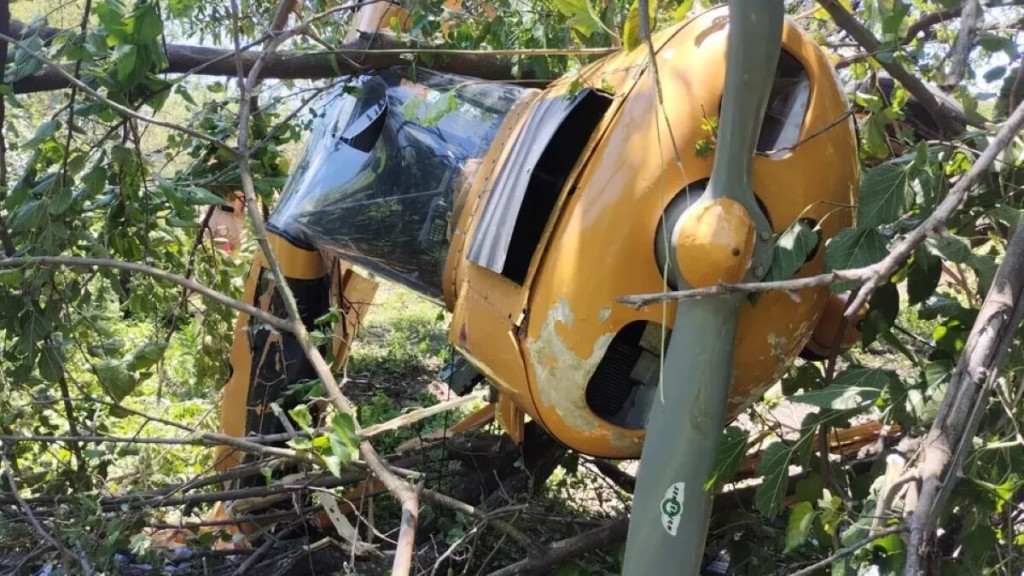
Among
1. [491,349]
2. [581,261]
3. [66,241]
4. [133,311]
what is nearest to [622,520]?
[491,349]

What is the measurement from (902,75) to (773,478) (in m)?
0.79

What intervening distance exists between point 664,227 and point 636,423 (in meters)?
0.36

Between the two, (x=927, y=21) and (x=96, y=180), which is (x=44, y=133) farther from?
(x=927, y=21)

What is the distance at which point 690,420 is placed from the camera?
128cm

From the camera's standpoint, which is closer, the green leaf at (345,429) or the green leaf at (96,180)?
the green leaf at (345,429)

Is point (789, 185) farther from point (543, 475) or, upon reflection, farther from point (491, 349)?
point (543, 475)

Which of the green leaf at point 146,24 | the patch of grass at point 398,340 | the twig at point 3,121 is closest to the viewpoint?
the green leaf at point 146,24

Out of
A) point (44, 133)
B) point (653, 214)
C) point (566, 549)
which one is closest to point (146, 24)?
point (44, 133)

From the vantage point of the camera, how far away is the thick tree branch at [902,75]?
60.4 inches

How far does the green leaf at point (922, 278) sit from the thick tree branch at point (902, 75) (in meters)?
0.38

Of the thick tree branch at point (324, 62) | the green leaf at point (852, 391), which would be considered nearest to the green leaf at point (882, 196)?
the green leaf at point (852, 391)

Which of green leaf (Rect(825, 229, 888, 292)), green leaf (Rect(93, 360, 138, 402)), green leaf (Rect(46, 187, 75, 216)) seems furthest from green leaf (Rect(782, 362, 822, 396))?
green leaf (Rect(46, 187, 75, 216))

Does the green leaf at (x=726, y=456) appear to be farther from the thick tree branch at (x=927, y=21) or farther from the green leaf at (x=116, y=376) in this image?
the green leaf at (x=116, y=376)

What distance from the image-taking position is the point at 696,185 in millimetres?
1425
